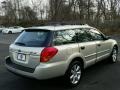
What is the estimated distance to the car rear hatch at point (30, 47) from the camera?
5188 mm

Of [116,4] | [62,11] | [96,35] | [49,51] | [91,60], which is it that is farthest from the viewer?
[62,11]

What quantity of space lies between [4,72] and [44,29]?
2.61 m

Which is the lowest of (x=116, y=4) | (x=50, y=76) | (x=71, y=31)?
(x=50, y=76)

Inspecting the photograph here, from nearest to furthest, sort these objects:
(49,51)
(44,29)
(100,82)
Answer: (49,51), (44,29), (100,82)

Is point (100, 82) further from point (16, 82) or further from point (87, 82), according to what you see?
point (16, 82)

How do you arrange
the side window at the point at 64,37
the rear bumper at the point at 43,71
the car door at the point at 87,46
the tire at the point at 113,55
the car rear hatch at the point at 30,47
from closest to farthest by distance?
the rear bumper at the point at 43,71, the car rear hatch at the point at 30,47, the side window at the point at 64,37, the car door at the point at 87,46, the tire at the point at 113,55

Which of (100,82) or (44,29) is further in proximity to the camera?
(100,82)

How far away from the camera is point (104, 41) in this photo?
24.2 feet

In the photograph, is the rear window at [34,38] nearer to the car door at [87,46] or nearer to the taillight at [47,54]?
the taillight at [47,54]

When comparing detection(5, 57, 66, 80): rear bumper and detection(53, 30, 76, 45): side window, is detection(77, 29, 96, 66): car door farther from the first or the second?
detection(5, 57, 66, 80): rear bumper

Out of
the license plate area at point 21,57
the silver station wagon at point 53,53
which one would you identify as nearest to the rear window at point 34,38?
the silver station wagon at point 53,53

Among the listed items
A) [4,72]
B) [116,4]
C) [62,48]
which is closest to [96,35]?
[62,48]

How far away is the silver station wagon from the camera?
512 centimetres

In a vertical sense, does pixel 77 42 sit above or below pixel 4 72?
above
